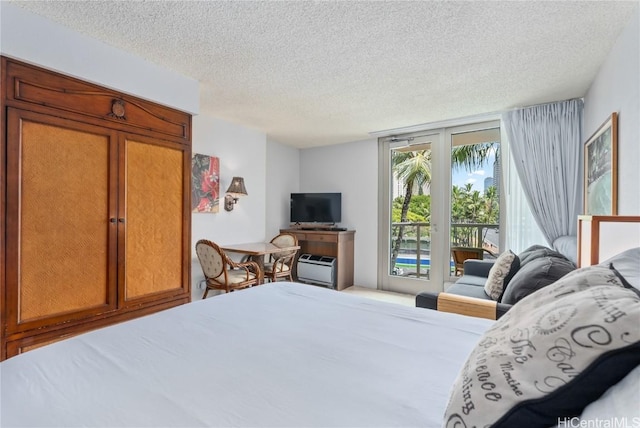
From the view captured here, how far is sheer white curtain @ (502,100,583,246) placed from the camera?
10.2 feet

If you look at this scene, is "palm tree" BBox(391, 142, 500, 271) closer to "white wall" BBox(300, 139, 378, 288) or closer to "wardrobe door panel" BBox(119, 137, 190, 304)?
"white wall" BBox(300, 139, 378, 288)

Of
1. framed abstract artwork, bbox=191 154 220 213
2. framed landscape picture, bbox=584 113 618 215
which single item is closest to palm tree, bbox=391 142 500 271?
framed landscape picture, bbox=584 113 618 215

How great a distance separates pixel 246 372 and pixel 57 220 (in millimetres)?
1948

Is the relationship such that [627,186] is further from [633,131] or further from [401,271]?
[401,271]

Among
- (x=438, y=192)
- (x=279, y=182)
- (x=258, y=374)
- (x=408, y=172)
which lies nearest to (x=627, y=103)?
(x=438, y=192)

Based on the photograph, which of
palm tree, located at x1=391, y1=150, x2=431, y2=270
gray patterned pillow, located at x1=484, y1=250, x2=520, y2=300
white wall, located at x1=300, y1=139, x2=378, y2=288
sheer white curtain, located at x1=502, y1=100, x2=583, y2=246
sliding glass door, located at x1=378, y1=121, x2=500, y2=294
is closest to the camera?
gray patterned pillow, located at x1=484, y1=250, x2=520, y2=300

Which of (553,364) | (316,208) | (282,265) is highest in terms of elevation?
(316,208)

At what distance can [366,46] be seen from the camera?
217cm

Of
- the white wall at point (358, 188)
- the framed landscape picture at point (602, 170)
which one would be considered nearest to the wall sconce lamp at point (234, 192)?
the white wall at point (358, 188)

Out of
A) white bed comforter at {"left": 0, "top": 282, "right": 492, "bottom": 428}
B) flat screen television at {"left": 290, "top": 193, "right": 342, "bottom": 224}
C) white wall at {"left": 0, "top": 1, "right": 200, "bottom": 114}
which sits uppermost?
white wall at {"left": 0, "top": 1, "right": 200, "bottom": 114}

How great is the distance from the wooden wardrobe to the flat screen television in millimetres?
2575

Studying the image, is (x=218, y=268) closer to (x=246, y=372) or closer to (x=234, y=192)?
(x=234, y=192)

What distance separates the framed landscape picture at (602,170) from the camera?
2.02 meters

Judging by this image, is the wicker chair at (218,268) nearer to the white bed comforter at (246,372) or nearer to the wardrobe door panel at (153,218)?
the wardrobe door panel at (153,218)
